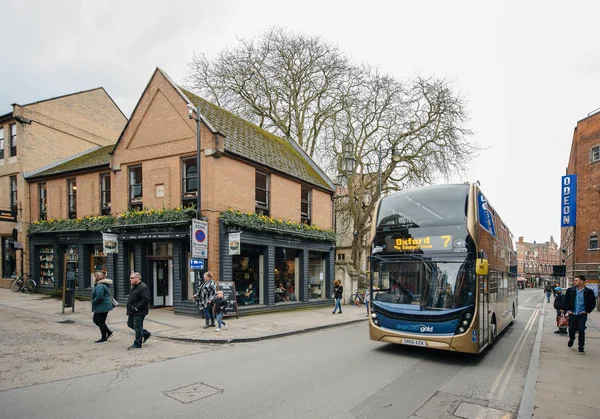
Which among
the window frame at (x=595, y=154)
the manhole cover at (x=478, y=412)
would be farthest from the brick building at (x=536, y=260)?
the manhole cover at (x=478, y=412)

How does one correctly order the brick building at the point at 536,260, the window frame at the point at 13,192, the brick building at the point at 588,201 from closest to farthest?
the window frame at the point at 13,192
the brick building at the point at 588,201
the brick building at the point at 536,260

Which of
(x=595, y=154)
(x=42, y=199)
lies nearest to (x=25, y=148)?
(x=42, y=199)

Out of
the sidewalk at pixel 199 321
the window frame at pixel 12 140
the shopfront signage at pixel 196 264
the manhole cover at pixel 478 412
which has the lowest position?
the sidewalk at pixel 199 321

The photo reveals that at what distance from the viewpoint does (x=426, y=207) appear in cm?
861

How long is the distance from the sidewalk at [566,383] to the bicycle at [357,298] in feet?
36.9

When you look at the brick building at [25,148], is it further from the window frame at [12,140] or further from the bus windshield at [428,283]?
the bus windshield at [428,283]

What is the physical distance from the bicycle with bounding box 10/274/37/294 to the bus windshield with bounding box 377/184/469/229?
1869cm

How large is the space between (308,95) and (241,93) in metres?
4.79

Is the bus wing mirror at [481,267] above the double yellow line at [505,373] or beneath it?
above

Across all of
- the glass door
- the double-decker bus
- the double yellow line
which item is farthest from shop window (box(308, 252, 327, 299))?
the double-decker bus

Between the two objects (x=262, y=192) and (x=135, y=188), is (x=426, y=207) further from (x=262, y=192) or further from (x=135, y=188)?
(x=135, y=188)

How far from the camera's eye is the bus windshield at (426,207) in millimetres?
8281

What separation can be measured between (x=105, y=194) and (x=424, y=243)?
15.5 meters

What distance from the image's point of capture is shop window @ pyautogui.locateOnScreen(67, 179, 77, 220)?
19.2 metres
